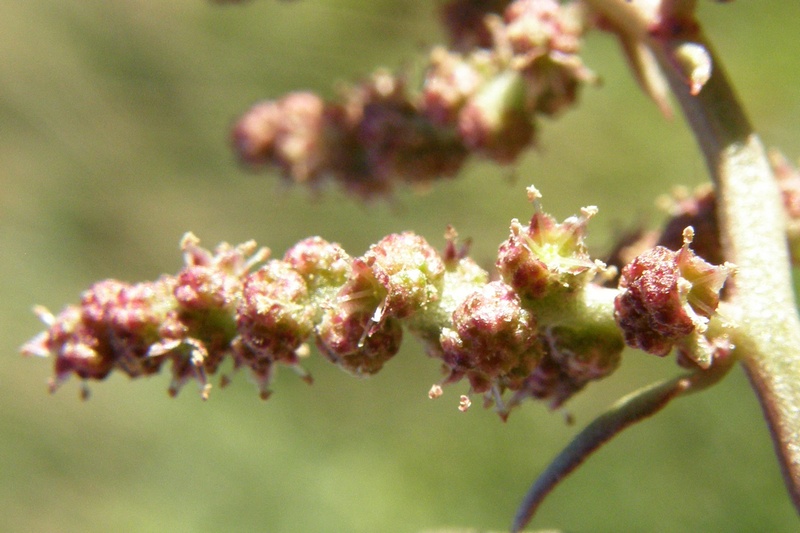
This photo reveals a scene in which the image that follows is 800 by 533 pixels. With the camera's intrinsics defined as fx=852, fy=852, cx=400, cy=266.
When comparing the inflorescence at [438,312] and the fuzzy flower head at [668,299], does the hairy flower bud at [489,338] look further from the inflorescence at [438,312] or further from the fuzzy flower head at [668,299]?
the fuzzy flower head at [668,299]

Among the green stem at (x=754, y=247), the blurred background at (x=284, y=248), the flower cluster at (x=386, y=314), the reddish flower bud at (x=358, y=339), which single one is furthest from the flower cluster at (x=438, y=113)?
the reddish flower bud at (x=358, y=339)

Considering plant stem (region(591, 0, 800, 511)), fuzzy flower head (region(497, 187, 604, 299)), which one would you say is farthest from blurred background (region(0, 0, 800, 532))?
fuzzy flower head (region(497, 187, 604, 299))

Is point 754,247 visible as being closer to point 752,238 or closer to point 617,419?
point 752,238

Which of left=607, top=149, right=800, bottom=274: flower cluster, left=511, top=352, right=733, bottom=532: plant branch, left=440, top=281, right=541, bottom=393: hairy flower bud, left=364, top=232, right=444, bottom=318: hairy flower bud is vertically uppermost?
left=607, top=149, right=800, bottom=274: flower cluster

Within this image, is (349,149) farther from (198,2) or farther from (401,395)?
(198,2)

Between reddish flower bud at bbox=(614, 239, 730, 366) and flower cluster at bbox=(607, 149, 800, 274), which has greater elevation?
flower cluster at bbox=(607, 149, 800, 274)

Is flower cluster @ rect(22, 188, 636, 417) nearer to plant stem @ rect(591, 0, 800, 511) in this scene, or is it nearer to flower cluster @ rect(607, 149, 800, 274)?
plant stem @ rect(591, 0, 800, 511)

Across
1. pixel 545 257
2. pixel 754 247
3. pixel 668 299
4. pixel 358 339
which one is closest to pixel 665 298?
pixel 668 299
